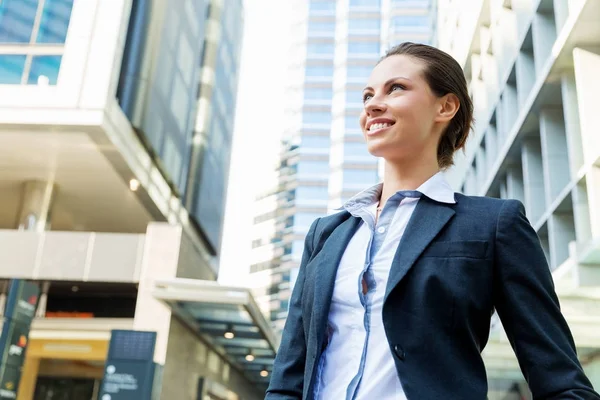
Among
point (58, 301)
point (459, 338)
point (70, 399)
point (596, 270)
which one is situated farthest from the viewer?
point (58, 301)

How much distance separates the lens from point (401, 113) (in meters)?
1.91

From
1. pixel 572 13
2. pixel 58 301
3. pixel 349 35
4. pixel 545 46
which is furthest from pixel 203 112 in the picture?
pixel 349 35

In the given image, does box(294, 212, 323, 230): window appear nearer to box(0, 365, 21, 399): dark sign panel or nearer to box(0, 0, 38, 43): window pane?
box(0, 0, 38, 43): window pane

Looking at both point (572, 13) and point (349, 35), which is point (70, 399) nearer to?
point (572, 13)

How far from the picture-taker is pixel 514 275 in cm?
161

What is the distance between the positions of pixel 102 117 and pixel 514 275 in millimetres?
17603

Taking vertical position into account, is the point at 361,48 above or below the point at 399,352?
above

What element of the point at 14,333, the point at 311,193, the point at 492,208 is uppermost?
the point at 311,193

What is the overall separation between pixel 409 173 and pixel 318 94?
8319 centimetres

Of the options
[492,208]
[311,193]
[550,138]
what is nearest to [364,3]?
[311,193]

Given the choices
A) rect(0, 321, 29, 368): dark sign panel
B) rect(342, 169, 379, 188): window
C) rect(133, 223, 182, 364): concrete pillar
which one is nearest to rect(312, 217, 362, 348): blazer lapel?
rect(0, 321, 29, 368): dark sign panel

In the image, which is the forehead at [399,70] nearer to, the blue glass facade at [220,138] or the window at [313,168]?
the blue glass facade at [220,138]

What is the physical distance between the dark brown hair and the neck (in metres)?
0.09

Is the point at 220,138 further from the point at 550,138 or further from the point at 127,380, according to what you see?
the point at 550,138
